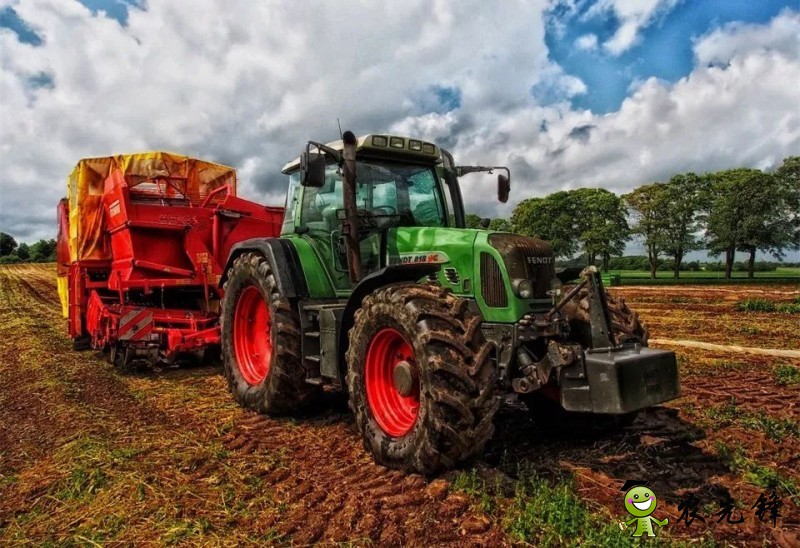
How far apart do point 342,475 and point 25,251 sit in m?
89.1

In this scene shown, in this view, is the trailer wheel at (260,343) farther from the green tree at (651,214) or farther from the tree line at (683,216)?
the green tree at (651,214)

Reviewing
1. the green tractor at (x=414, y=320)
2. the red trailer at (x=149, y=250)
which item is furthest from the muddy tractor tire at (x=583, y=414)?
the red trailer at (x=149, y=250)

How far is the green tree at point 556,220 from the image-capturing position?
58188 mm

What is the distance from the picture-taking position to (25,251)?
77.6 m

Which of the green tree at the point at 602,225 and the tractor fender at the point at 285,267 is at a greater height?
the green tree at the point at 602,225

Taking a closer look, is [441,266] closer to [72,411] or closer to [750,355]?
[72,411]

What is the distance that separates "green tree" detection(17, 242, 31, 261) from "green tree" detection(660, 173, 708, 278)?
74054mm

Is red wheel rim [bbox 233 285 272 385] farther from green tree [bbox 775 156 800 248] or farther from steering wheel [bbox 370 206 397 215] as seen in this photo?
green tree [bbox 775 156 800 248]

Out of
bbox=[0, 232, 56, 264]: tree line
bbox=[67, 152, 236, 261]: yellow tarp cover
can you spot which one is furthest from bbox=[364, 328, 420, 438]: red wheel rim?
bbox=[0, 232, 56, 264]: tree line

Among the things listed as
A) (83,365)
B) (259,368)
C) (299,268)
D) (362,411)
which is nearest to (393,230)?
(299,268)

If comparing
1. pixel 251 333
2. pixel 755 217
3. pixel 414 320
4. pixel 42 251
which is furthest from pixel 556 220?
pixel 42 251

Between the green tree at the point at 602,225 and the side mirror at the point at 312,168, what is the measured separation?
50285 millimetres

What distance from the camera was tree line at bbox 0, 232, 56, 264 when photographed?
70.6m

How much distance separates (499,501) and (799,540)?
1.59 metres
